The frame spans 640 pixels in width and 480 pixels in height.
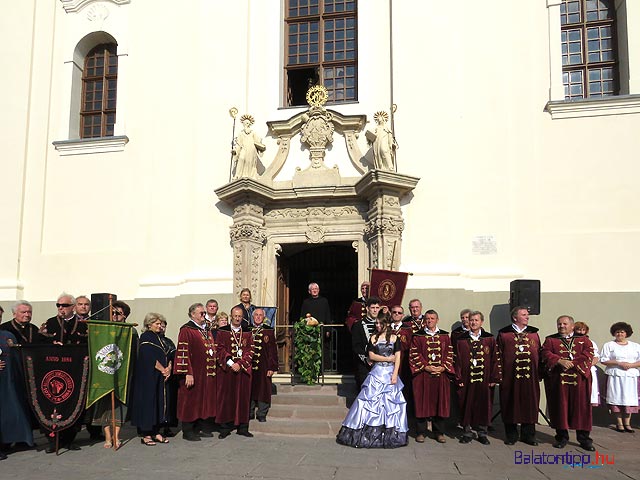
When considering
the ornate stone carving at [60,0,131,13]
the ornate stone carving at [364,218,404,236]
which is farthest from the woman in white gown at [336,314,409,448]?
the ornate stone carving at [60,0,131,13]

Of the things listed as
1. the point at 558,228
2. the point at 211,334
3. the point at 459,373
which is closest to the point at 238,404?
the point at 211,334

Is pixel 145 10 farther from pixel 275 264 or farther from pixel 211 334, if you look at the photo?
pixel 211 334

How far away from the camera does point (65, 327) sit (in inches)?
309

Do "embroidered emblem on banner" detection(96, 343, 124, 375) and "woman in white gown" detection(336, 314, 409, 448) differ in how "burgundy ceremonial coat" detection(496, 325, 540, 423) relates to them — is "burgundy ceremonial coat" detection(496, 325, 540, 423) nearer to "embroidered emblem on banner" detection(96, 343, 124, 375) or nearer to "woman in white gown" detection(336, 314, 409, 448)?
"woman in white gown" detection(336, 314, 409, 448)

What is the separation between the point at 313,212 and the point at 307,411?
3861 mm

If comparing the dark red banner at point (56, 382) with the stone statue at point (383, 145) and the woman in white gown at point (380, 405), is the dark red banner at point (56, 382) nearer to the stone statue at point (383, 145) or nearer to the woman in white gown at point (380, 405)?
the woman in white gown at point (380, 405)

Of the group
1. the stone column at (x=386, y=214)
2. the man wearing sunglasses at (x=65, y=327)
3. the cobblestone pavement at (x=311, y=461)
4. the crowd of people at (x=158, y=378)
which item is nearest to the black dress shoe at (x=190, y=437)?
the crowd of people at (x=158, y=378)

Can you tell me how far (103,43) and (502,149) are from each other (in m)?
8.62

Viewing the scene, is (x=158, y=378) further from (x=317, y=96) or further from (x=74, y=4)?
(x=74, y=4)

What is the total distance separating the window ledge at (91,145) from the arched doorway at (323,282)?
395 cm

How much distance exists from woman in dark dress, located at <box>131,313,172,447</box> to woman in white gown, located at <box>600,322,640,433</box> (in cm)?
634

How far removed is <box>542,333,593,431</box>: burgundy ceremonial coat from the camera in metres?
7.62

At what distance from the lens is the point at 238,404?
8.22 meters

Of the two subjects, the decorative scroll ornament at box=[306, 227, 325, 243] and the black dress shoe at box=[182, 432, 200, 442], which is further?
the decorative scroll ornament at box=[306, 227, 325, 243]
